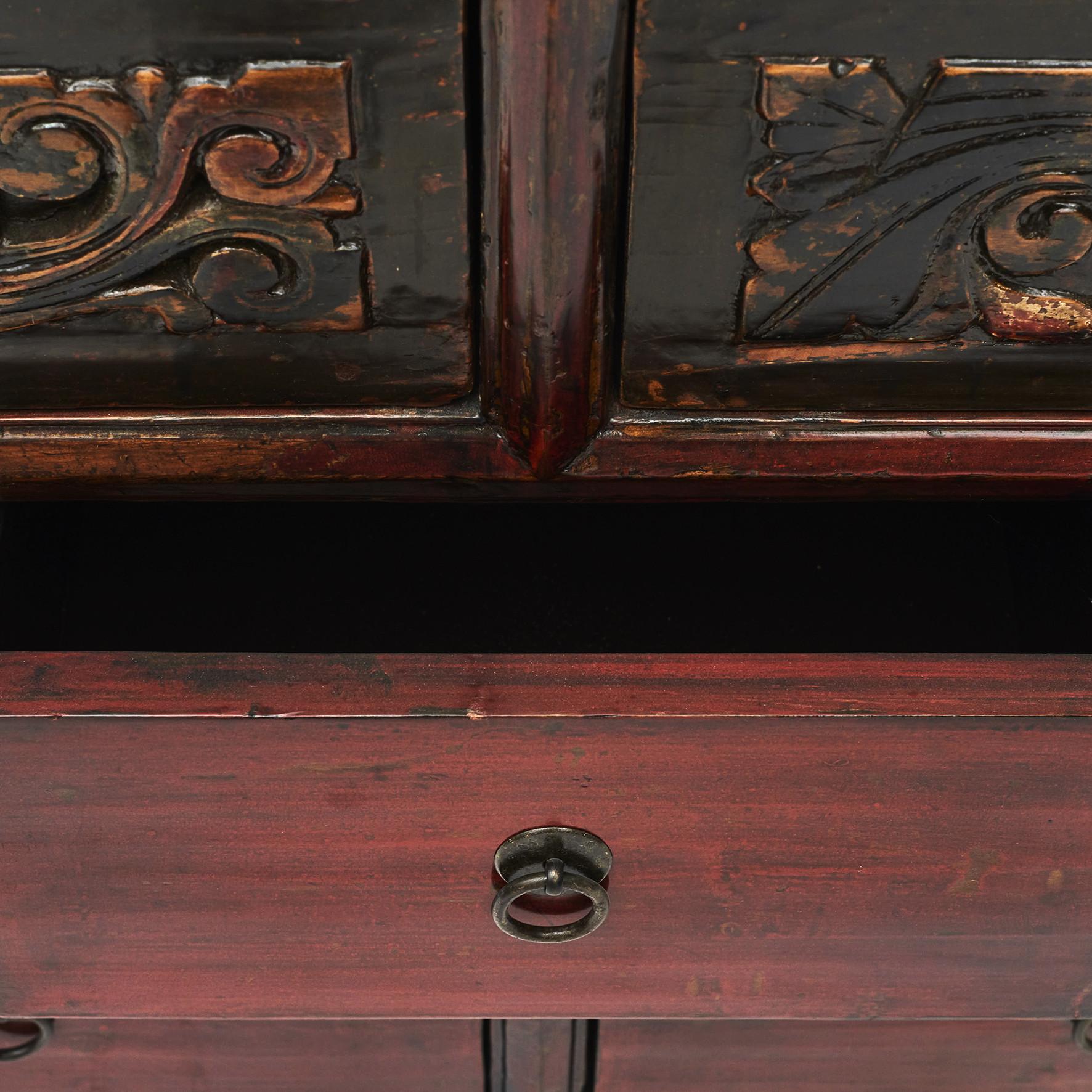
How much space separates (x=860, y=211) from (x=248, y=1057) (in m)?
0.55

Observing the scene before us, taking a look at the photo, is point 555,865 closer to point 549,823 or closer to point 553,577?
point 549,823

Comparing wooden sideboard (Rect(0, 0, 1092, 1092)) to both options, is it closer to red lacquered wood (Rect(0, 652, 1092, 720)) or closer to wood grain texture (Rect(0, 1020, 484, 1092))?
red lacquered wood (Rect(0, 652, 1092, 720))

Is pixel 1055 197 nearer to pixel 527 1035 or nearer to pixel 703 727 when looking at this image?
pixel 703 727

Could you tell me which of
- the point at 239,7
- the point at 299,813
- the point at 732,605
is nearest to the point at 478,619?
the point at 732,605

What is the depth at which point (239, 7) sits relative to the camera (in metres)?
0.34

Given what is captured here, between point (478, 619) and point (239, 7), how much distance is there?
1.33 feet

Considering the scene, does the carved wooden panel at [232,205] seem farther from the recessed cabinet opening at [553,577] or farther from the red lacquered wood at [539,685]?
the recessed cabinet opening at [553,577]

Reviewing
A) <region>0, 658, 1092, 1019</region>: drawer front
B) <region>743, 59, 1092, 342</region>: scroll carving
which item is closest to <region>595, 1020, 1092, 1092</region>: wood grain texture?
<region>0, 658, 1092, 1019</region>: drawer front

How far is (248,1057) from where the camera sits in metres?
0.62

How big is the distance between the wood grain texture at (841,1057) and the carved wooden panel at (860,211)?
0.38 meters

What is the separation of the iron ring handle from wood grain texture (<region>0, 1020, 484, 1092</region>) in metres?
0.21

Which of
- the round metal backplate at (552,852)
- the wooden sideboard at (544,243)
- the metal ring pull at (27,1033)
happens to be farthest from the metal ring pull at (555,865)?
the metal ring pull at (27,1033)

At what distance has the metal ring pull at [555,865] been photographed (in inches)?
16.6

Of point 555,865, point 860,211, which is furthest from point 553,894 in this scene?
point 860,211
